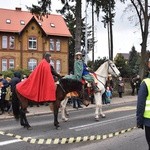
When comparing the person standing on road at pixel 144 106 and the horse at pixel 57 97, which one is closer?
the person standing on road at pixel 144 106

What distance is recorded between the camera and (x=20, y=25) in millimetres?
64875

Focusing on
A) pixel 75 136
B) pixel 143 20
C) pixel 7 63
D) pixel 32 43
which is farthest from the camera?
pixel 32 43

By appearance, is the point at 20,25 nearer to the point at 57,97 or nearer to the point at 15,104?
the point at 57,97

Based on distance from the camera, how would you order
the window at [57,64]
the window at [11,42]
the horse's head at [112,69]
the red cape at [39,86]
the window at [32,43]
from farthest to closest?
the window at [57,64], the window at [32,43], the window at [11,42], the horse's head at [112,69], the red cape at [39,86]

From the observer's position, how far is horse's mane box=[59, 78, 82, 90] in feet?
46.6

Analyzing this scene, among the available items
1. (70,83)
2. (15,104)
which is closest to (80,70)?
(70,83)

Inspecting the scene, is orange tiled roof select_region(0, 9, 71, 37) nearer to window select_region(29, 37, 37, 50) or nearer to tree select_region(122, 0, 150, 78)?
window select_region(29, 37, 37, 50)

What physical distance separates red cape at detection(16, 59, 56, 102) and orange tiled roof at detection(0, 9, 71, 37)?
50028mm

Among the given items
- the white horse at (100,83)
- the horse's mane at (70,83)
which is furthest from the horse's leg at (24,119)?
the white horse at (100,83)

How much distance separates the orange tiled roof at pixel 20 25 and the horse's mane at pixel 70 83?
4913 centimetres

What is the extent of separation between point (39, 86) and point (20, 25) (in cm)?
5269

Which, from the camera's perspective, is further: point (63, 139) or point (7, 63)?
point (7, 63)

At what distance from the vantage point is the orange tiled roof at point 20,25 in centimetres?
6366

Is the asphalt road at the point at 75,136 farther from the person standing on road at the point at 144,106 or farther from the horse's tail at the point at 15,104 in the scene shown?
the person standing on road at the point at 144,106
